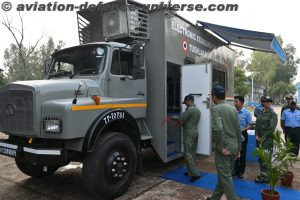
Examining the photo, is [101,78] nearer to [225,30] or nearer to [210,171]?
[210,171]

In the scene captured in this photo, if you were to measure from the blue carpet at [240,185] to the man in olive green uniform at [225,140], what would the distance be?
1084mm

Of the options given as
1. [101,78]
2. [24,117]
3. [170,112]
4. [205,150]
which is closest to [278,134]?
[205,150]

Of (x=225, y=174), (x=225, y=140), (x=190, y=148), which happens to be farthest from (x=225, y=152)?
(x=190, y=148)

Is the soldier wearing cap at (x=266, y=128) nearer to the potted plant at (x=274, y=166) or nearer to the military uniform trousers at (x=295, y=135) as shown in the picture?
the potted plant at (x=274, y=166)

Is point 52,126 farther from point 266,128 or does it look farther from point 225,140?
point 266,128

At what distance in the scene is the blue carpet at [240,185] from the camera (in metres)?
4.59

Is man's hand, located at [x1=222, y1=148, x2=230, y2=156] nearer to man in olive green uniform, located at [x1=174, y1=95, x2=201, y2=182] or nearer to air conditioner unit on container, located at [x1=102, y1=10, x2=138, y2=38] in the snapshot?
man in olive green uniform, located at [x1=174, y1=95, x2=201, y2=182]

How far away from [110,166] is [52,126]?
1074 millimetres

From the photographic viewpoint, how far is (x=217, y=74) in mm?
7891

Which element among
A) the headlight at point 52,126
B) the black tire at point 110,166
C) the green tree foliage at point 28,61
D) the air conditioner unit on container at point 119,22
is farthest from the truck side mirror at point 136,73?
the green tree foliage at point 28,61

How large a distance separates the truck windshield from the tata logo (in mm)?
1083

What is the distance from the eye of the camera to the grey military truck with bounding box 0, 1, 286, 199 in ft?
13.0

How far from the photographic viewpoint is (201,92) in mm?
5566

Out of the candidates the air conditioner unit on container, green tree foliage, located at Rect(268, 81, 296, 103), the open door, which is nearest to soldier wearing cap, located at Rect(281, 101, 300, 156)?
the open door
